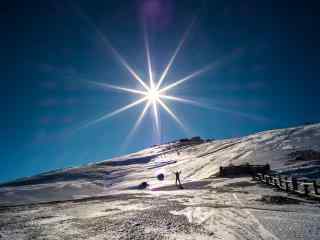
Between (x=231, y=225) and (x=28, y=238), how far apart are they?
8052mm

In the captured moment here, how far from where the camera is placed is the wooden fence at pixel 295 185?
17516 mm

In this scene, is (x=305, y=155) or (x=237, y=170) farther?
(x=237, y=170)

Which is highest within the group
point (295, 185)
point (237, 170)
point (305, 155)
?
point (305, 155)

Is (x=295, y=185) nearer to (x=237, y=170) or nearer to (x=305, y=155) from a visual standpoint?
(x=237, y=170)

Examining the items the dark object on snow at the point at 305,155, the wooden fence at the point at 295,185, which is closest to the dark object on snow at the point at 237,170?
the dark object on snow at the point at 305,155

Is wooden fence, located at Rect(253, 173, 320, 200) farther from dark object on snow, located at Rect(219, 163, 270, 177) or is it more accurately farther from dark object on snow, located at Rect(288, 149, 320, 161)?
dark object on snow, located at Rect(288, 149, 320, 161)

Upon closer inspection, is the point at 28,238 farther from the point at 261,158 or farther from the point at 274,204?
the point at 261,158

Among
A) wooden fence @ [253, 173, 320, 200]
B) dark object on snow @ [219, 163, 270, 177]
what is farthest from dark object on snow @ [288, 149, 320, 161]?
wooden fence @ [253, 173, 320, 200]

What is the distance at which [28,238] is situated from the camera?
11.0 metres

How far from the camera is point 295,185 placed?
20.1m

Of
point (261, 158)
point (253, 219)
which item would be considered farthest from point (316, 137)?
point (253, 219)

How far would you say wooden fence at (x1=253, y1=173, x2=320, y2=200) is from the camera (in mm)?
17516

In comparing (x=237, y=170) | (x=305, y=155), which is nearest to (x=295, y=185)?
(x=237, y=170)

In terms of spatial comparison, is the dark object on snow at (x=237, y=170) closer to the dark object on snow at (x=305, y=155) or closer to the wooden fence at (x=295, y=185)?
the dark object on snow at (x=305, y=155)
